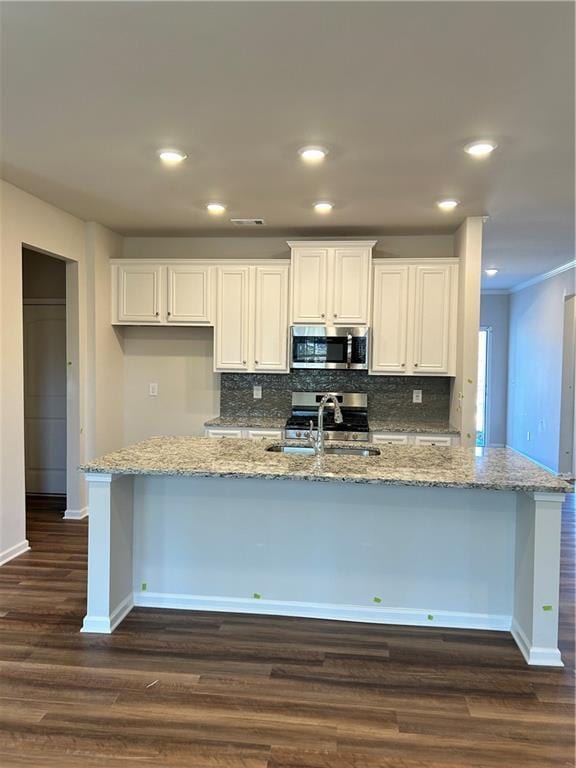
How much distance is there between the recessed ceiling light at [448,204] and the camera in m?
4.01

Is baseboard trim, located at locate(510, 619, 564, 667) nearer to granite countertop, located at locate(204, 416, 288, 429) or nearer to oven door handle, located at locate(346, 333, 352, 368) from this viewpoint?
granite countertop, located at locate(204, 416, 288, 429)

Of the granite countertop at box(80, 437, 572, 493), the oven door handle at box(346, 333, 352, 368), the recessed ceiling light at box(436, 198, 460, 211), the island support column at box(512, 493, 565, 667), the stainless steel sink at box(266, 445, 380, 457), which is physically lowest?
the island support column at box(512, 493, 565, 667)

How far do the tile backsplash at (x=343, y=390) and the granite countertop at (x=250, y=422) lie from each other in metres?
0.12

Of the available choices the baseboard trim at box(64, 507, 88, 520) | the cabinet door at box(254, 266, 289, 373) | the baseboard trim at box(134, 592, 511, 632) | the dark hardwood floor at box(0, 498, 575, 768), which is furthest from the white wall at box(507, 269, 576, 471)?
the baseboard trim at box(64, 507, 88, 520)

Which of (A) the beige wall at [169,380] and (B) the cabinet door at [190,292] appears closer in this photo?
(B) the cabinet door at [190,292]

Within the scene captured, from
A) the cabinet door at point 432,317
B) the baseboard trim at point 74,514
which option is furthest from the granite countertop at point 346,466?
the baseboard trim at point 74,514

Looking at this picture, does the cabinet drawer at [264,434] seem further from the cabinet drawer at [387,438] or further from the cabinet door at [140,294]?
the cabinet door at [140,294]

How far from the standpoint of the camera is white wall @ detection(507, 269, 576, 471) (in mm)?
6914

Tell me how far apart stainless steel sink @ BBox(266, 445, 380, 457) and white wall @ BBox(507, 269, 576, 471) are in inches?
173

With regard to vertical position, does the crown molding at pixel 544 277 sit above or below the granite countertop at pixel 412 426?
A: above

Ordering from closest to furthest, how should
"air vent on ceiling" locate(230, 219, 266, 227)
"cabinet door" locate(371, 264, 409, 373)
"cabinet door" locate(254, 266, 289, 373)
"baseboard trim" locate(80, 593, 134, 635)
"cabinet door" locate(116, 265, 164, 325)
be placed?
"baseboard trim" locate(80, 593, 134, 635) → "air vent on ceiling" locate(230, 219, 266, 227) → "cabinet door" locate(371, 264, 409, 373) → "cabinet door" locate(254, 266, 289, 373) → "cabinet door" locate(116, 265, 164, 325)

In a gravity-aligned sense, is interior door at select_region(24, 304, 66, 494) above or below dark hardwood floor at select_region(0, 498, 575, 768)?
above

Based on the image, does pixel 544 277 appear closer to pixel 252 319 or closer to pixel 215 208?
pixel 252 319

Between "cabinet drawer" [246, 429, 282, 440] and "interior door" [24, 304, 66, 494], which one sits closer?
"cabinet drawer" [246, 429, 282, 440]
